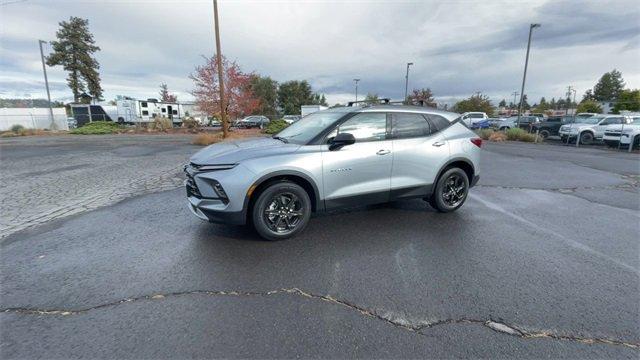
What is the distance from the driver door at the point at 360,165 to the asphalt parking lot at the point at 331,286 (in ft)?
1.67

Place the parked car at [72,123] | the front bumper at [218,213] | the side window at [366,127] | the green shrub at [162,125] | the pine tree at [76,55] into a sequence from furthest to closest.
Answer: the pine tree at [76,55] < the parked car at [72,123] < the green shrub at [162,125] < the side window at [366,127] < the front bumper at [218,213]

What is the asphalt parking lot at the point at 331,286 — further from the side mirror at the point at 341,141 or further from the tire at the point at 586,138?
the tire at the point at 586,138

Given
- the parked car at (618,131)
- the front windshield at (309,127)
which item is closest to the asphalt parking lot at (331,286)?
the front windshield at (309,127)

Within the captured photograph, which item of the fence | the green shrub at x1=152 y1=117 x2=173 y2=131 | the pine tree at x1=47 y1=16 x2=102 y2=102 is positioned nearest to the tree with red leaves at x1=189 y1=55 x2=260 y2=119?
the green shrub at x1=152 y1=117 x2=173 y2=131

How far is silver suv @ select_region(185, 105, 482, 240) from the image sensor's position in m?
3.64

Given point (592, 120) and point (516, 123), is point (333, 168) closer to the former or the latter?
point (592, 120)

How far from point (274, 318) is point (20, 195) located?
6781mm

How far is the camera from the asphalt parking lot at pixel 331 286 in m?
2.22

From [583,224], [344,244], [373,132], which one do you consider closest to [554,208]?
[583,224]

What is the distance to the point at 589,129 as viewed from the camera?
18.4m

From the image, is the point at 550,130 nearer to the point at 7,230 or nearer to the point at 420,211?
the point at 420,211

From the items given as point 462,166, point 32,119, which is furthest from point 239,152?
point 32,119

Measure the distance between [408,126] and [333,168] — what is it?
4.96ft

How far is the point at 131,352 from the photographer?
2.12 metres
